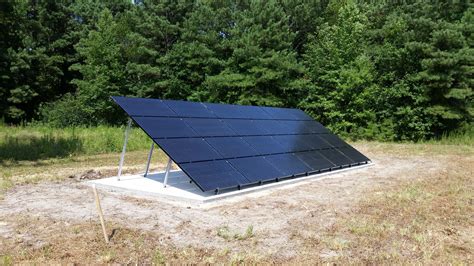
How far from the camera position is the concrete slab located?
770cm

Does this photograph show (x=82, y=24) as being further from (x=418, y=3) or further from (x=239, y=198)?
(x=239, y=198)

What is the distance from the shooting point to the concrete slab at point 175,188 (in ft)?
25.2

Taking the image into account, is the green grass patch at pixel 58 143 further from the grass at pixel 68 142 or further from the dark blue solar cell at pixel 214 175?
the dark blue solar cell at pixel 214 175

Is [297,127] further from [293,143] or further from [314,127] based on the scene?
[293,143]

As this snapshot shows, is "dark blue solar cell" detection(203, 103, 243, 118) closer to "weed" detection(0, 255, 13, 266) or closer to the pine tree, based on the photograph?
"weed" detection(0, 255, 13, 266)

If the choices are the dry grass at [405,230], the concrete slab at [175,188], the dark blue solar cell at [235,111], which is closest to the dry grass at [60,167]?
the concrete slab at [175,188]

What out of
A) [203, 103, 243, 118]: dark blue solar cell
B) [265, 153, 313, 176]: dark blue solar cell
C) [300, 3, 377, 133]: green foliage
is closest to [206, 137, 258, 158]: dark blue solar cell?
[265, 153, 313, 176]: dark blue solar cell

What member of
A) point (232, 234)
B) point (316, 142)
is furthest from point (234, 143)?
point (232, 234)

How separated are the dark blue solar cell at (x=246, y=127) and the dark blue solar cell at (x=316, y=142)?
5.34ft

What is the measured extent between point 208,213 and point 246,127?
422 centimetres

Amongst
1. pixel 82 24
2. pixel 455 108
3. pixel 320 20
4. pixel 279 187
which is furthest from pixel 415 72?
pixel 82 24

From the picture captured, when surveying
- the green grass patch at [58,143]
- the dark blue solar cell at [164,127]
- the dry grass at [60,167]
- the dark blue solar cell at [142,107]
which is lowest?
the green grass patch at [58,143]

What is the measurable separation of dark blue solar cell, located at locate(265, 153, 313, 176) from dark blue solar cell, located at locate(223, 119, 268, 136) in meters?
0.92

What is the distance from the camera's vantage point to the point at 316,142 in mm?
12273
